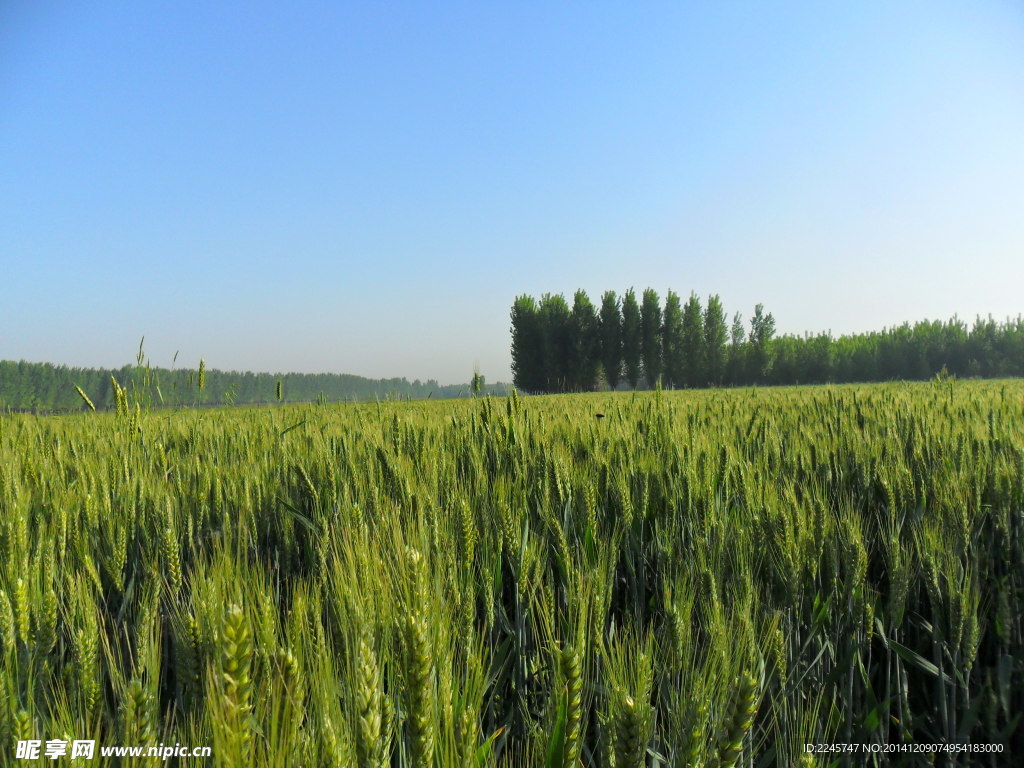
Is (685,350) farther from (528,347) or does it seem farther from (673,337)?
(528,347)

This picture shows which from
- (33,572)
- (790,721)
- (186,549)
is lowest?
(790,721)

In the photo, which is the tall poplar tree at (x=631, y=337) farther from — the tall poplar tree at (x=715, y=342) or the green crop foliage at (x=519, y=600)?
the green crop foliage at (x=519, y=600)

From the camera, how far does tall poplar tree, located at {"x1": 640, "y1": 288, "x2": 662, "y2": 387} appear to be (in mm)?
54688

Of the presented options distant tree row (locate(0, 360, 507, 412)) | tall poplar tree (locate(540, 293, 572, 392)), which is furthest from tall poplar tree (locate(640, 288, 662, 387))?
distant tree row (locate(0, 360, 507, 412))

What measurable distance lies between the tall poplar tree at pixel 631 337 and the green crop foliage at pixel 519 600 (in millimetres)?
52654

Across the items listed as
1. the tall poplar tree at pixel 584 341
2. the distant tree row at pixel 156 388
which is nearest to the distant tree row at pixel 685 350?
the tall poplar tree at pixel 584 341

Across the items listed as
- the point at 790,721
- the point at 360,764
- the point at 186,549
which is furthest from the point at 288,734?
the point at 186,549

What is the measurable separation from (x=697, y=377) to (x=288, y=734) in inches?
2255

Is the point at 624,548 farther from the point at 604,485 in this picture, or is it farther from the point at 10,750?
the point at 10,750

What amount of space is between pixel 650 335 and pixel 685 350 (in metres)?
3.70

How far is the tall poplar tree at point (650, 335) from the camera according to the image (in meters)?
54.7

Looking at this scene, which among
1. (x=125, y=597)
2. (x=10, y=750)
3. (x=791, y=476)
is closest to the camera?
(x=10, y=750)

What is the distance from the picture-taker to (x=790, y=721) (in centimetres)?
117

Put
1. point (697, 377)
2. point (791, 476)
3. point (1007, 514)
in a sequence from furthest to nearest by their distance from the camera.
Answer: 1. point (697, 377)
2. point (791, 476)
3. point (1007, 514)
